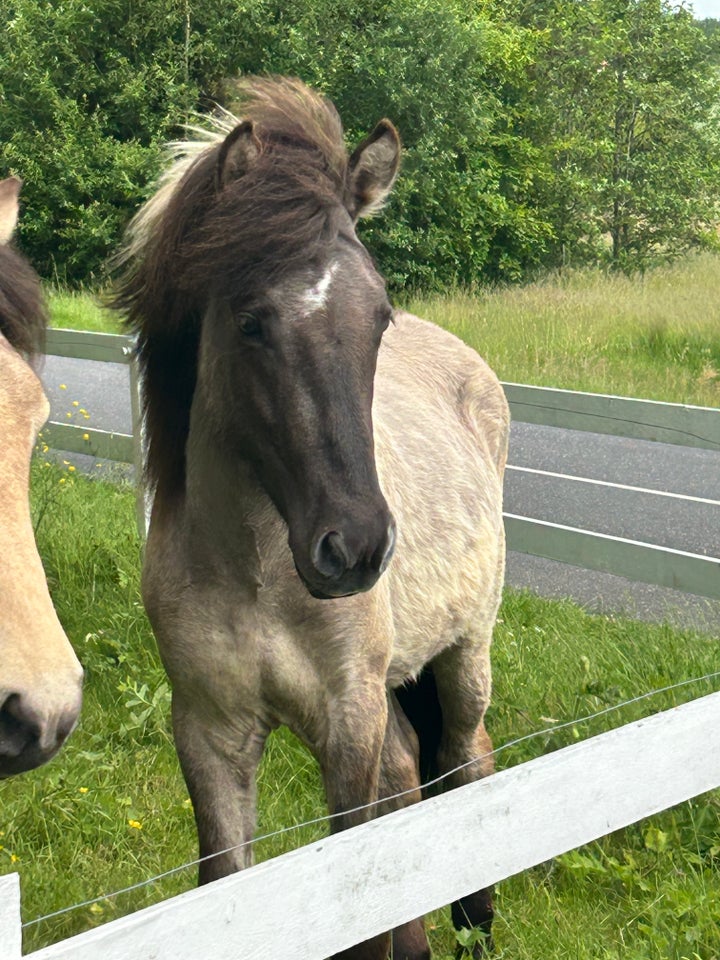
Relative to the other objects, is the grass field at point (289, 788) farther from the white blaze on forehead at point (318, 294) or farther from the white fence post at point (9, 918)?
the white fence post at point (9, 918)

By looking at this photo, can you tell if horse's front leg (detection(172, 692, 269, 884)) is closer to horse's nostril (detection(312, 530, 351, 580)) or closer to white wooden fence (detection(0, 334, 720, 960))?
horse's nostril (detection(312, 530, 351, 580))

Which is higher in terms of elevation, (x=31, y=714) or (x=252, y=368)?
(x=252, y=368)

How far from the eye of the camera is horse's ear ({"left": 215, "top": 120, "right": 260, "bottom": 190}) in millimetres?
2744

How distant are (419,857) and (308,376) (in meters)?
1.11

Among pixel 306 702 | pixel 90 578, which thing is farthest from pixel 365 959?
pixel 90 578

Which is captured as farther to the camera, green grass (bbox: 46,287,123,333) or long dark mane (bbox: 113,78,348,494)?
green grass (bbox: 46,287,123,333)

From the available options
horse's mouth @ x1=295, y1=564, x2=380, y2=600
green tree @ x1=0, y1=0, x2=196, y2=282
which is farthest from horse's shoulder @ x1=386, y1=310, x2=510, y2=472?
green tree @ x1=0, y1=0, x2=196, y2=282

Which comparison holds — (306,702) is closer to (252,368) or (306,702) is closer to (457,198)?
(252,368)

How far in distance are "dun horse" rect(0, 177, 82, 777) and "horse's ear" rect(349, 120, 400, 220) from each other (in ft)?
3.80

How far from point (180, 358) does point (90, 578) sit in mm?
2756

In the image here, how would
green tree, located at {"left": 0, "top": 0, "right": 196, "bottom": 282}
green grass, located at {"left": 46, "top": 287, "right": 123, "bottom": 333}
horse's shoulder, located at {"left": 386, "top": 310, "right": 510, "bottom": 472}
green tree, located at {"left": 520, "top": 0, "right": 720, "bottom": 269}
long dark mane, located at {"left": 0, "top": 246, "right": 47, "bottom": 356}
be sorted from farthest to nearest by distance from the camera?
green tree, located at {"left": 520, "top": 0, "right": 720, "bottom": 269} → green tree, located at {"left": 0, "top": 0, "right": 196, "bottom": 282} → green grass, located at {"left": 46, "top": 287, "right": 123, "bottom": 333} → horse's shoulder, located at {"left": 386, "top": 310, "right": 510, "bottom": 472} → long dark mane, located at {"left": 0, "top": 246, "right": 47, "bottom": 356}

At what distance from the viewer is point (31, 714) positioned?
5.98 feet

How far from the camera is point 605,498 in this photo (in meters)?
8.79

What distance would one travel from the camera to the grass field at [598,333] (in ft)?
40.5
